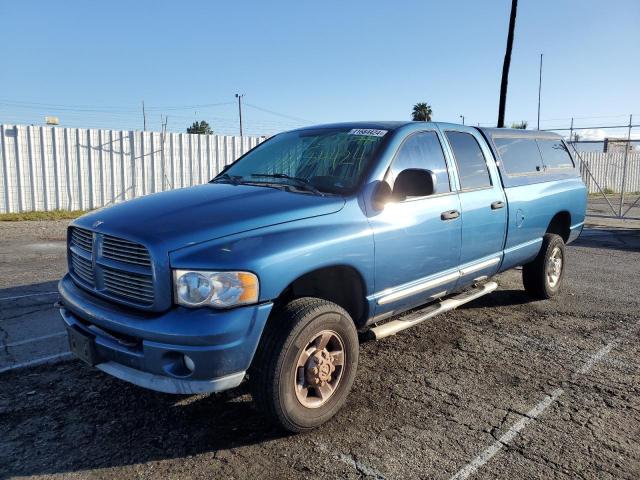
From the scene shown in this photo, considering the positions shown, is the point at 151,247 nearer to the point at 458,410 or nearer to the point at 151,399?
the point at 151,399

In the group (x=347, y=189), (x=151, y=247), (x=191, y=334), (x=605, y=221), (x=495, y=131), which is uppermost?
(x=495, y=131)

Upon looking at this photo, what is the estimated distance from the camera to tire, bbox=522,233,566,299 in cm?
579

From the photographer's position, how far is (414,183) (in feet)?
11.6

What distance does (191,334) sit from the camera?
2.60 m

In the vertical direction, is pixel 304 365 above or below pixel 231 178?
below

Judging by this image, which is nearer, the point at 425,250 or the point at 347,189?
the point at 347,189

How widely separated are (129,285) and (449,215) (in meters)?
2.42

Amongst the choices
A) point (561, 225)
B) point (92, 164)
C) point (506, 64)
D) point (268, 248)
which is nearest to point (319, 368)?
point (268, 248)

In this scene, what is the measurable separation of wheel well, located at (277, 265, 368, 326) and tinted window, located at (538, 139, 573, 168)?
355 centimetres

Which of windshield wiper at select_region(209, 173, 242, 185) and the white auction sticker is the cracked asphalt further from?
the white auction sticker

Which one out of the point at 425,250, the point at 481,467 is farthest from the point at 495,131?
the point at 481,467

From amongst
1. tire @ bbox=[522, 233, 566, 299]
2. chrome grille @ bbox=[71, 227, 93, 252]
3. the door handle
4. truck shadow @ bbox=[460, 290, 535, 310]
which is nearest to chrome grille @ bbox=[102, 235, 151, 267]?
chrome grille @ bbox=[71, 227, 93, 252]

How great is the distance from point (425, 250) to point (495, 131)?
2.07m

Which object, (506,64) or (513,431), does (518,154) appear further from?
(506,64)
